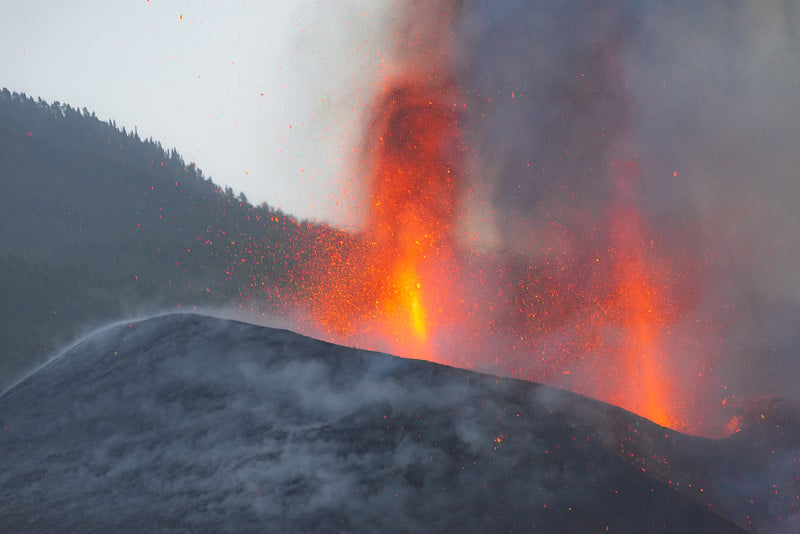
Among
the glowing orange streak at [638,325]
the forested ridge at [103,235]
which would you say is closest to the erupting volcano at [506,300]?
the glowing orange streak at [638,325]

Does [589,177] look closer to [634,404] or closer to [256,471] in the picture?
[634,404]

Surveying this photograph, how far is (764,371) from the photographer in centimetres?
2480

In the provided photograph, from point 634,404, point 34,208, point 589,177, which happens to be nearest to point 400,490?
point 634,404

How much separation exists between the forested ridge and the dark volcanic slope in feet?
199

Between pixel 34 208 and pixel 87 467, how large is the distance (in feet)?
334

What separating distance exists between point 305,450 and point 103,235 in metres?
101

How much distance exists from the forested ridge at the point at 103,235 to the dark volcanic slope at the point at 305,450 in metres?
60.6

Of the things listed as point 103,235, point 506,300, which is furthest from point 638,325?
point 103,235

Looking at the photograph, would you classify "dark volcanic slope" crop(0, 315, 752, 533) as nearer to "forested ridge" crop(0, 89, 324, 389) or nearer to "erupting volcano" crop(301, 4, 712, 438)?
"erupting volcano" crop(301, 4, 712, 438)

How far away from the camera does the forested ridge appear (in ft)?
300

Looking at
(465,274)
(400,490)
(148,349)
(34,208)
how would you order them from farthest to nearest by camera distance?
(34,208), (465,274), (148,349), (400,490)

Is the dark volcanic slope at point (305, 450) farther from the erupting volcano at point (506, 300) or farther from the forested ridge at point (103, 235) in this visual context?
the forested ridge at point (103, 235)

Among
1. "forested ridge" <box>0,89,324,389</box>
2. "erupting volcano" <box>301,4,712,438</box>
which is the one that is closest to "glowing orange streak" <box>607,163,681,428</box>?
"erupting volcano" <box>301,4,712,438</box>

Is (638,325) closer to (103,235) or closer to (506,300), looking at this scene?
(506,300)
